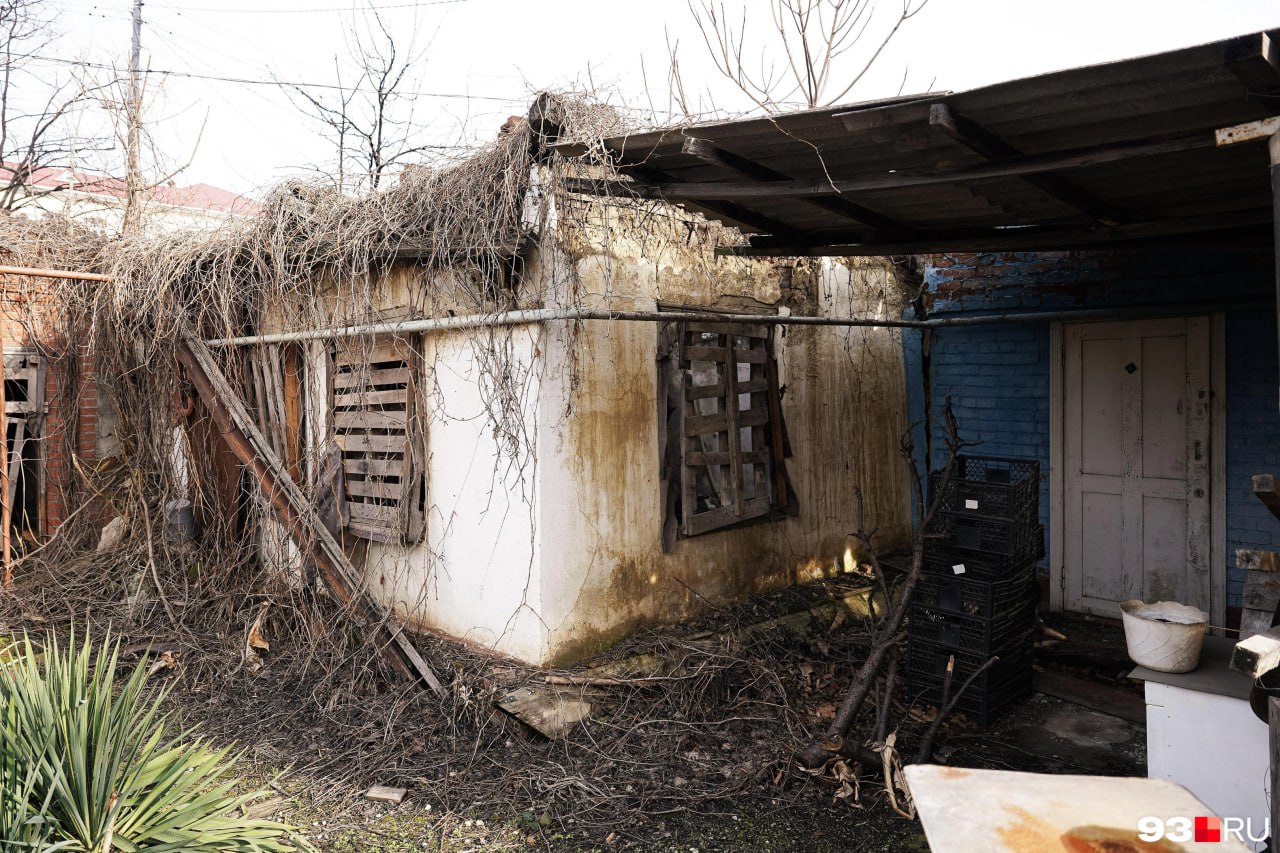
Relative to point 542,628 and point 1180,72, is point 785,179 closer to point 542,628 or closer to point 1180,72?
point 1180,72

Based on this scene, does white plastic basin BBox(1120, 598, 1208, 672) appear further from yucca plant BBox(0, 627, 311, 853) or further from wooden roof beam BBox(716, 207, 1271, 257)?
yucca plant BBox(0, 627, 311, 853)

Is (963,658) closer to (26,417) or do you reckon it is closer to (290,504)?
(290,504)

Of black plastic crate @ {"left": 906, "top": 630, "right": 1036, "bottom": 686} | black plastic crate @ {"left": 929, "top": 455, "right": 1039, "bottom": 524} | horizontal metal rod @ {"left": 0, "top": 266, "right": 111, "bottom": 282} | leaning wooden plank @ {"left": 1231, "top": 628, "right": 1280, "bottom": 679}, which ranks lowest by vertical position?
black plastic crate @ {"left": 906, "top": 630, "right": 1036, "bottom": 686}

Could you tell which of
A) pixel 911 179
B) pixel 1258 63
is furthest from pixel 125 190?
pixel 1258 63

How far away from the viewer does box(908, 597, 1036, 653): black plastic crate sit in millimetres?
4777

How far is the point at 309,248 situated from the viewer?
233 inches

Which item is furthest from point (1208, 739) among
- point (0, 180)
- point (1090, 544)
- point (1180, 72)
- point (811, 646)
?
point (0, 180)

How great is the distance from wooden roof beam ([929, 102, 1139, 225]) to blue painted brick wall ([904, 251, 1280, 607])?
204 cm

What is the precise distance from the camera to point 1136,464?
256 inches

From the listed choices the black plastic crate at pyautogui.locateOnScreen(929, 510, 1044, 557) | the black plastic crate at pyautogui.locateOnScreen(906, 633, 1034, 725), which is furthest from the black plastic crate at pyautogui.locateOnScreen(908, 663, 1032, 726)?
the black plastic crate at pyautogui.locateOnScreen(929, 510, 1044, 557)

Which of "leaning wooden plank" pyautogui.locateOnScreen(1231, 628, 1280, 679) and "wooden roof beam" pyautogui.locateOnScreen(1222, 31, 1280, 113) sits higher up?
"wooden roof beam" pyautogui.locateOnScreen(1222, 31, 1280, 113)

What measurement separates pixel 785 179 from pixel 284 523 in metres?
4.31

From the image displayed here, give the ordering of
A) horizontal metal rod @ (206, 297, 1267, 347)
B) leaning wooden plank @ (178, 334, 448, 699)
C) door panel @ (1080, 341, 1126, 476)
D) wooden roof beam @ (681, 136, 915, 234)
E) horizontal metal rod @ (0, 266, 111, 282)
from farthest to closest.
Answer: door panel @ (1080, 341, 1126, 476) < horizontal metal rod @ (0, 266, 111, 282) < leaning wooden plank @ (178, 334, 448, 699) < horizontal metal rod @ (206, 297, 1267, 347) < wooden roof beam @ (681, 136, 915, 234)

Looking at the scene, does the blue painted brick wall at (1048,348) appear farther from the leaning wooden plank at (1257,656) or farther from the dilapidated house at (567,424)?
the leaning wooden plank at (1257,656)
